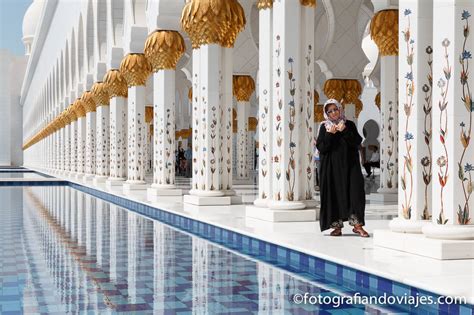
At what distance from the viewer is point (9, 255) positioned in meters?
3.01

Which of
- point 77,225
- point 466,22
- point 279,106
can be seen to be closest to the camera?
point 466,22

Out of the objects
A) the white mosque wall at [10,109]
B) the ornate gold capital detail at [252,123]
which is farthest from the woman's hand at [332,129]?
the white mosque wall at [10,109]

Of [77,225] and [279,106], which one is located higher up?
[279,106]

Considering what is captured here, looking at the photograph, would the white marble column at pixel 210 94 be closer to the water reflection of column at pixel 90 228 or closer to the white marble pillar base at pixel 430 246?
the water reflection of column at pixel 90 228

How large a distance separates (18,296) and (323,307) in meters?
1.00

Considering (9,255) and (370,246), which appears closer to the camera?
(370,246)

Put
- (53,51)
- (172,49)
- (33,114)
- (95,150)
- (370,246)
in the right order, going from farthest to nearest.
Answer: (33,114) < (53,51) < (95,150) < (172,49) < (370,246)

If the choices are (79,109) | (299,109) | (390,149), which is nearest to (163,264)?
(299,109)

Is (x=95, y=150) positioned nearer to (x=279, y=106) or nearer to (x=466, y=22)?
(x=279, y=106)

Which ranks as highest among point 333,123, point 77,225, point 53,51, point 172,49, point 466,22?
point 53,51

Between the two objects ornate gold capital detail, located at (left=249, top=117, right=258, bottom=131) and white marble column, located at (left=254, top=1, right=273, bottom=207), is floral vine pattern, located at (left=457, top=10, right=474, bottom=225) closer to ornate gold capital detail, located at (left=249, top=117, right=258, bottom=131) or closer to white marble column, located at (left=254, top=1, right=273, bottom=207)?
white marble column, located at (left=254, top=1, right=273, bottom=207)

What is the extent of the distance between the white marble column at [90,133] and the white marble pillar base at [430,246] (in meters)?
8.03

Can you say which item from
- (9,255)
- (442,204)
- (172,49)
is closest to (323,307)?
(442,204)

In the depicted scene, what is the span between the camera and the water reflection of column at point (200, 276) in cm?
197
